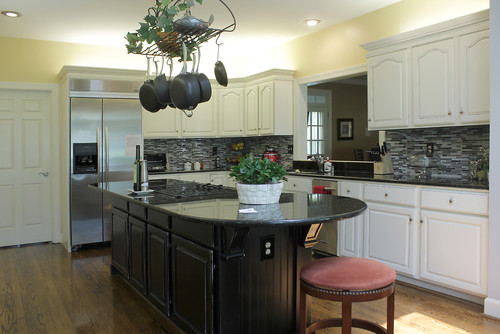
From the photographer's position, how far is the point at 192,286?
242cm

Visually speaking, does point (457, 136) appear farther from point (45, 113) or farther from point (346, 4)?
point (45, 113)

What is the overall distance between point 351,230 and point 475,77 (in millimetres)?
1751

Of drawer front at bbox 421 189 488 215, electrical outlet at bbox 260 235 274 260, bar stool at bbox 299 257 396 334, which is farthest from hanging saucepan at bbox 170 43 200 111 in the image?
drawer front at bbox 421 189 488 215

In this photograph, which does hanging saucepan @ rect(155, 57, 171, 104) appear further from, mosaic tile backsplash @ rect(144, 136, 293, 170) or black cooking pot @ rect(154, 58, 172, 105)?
mosaic tile backsplash @ rect(144, 136, 293, 170)

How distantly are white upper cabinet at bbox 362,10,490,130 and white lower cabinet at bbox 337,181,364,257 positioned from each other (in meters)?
0.65

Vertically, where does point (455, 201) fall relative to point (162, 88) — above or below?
below

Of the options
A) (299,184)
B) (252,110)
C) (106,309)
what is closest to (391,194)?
(299,184)

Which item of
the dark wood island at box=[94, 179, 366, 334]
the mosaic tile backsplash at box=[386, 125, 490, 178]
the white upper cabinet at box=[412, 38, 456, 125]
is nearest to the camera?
the dark wood island at box=[94, 179, 366, 334]

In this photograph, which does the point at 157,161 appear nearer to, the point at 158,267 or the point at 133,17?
the point at 133,17

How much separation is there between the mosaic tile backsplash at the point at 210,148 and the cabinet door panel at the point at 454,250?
101 inches

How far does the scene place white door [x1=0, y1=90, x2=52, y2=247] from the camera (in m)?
5.25

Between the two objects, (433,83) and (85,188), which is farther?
(85,188)

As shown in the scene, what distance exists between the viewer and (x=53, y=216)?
18.0ft

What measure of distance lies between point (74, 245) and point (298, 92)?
3.40 metres
